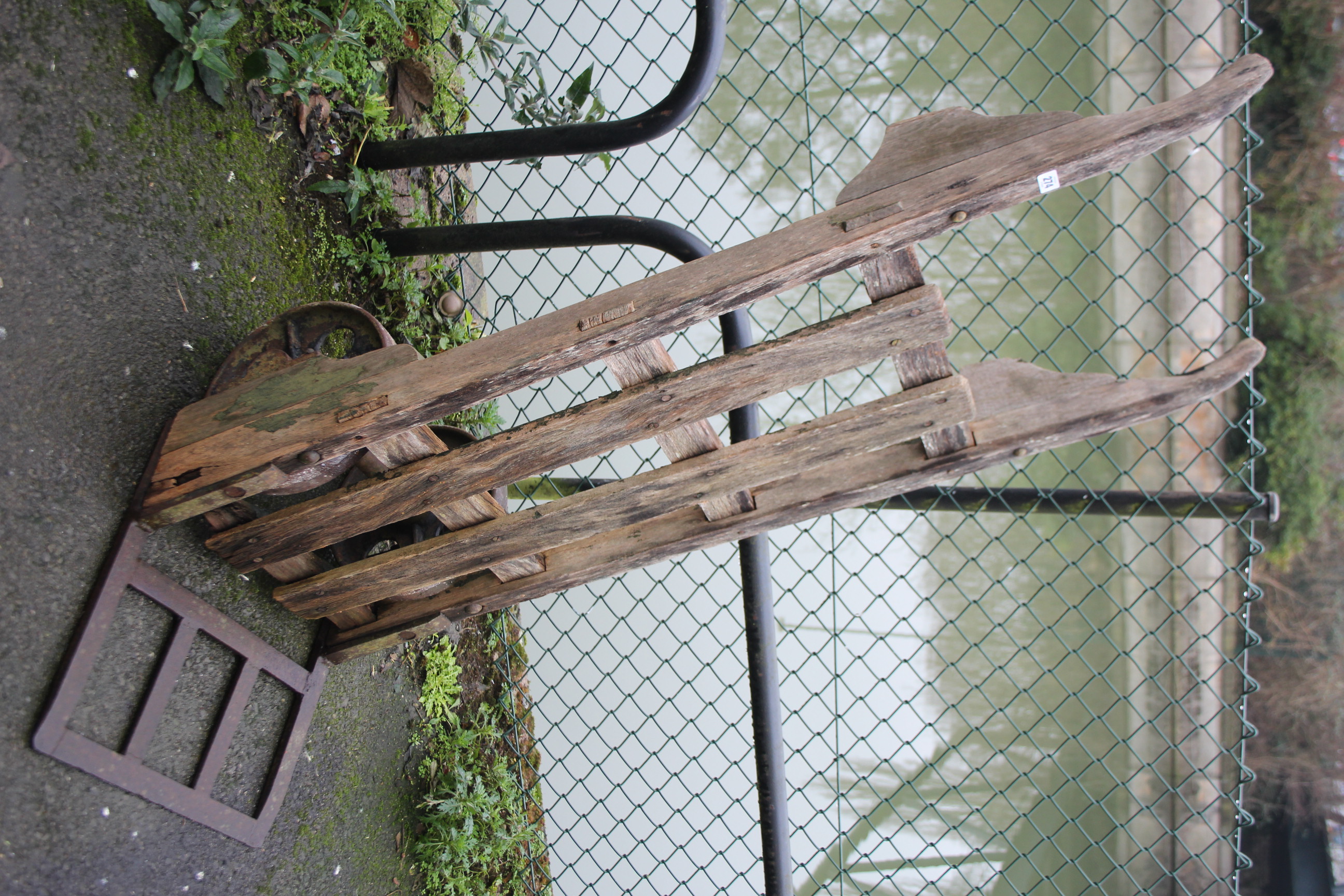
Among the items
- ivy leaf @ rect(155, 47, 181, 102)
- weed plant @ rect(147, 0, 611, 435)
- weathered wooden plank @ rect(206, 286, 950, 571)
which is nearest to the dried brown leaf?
weed plant @ rect(147, 0, 611, 435)

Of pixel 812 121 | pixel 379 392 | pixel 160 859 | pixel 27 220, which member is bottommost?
pixel 160 859

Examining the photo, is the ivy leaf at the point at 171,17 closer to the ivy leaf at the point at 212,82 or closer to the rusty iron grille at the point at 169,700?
the ivy leaf at the point at 212,82

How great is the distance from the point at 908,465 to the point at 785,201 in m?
2.31

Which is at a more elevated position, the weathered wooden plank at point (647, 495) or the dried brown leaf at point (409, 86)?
the dried brown leaf at point (409, 86)

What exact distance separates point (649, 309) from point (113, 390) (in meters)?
0.89

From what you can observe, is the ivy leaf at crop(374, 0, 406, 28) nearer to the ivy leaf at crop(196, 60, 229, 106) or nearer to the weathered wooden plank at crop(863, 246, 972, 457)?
the ivy leaf at crop(196, 60, 229, 106)

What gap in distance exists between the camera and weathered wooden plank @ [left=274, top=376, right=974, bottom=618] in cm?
106

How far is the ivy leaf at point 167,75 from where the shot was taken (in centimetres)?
140

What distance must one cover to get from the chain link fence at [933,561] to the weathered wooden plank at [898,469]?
4.08 feet

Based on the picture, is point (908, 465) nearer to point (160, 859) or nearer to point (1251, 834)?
point (160, 859)

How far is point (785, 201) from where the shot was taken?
3.25m

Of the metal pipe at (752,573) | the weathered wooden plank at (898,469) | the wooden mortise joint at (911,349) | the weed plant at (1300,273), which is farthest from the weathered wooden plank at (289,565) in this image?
the weed plant at (1300,273)

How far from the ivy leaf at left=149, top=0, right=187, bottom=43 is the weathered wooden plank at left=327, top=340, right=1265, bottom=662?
3.29ft

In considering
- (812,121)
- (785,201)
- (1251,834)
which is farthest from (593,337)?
(1251,834)
